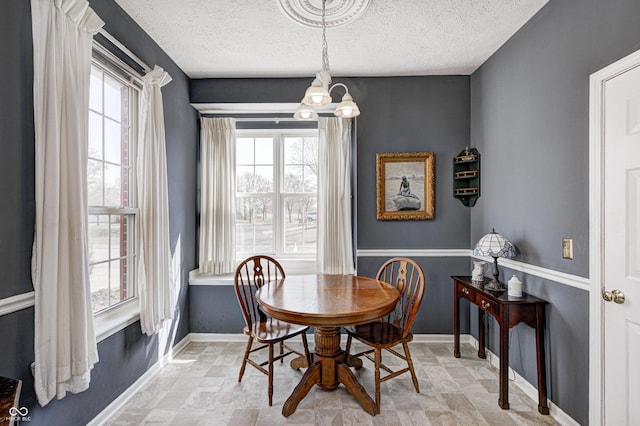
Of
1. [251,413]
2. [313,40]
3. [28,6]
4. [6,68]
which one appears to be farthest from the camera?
[313,40]

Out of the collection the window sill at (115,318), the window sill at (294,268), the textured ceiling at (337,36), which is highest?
the textured ceiling at (337,36)

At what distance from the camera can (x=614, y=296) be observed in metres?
1.74

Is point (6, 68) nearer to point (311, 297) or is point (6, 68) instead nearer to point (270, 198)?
point (311, 297)

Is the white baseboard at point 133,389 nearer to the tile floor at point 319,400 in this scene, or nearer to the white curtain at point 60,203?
the tile floor at point 319,400

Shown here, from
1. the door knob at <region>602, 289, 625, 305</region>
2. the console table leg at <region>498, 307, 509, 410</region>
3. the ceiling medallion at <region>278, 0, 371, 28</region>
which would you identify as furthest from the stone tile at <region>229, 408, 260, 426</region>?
the ceiling medallion at <region>278, 0, 371, 28</region>

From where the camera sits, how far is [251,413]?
2.17 metres

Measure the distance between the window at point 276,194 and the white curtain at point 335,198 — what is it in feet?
0.88

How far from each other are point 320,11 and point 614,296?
2526 millimetres

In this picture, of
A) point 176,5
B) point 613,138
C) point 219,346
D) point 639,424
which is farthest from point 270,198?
point 639,424

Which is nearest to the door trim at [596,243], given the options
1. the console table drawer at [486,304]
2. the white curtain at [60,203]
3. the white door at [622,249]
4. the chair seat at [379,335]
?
the white door at [622,249]

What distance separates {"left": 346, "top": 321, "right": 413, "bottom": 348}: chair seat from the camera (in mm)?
2203

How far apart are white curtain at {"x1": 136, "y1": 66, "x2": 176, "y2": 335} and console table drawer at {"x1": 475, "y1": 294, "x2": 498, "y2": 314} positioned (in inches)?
98.4

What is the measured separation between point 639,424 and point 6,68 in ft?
11.3

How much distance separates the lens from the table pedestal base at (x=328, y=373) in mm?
2201
